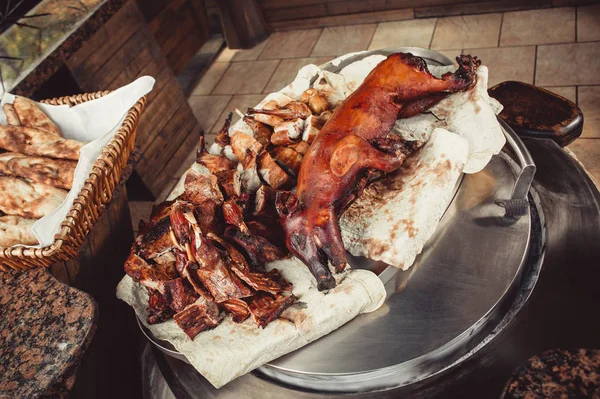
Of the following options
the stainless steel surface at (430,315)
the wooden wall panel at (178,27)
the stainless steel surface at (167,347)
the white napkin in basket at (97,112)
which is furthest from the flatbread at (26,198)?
the wooden wall panel at (178,27)

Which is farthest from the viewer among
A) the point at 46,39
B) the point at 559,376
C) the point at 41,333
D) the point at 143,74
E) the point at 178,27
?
the point at 178,27

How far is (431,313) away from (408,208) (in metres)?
0.29

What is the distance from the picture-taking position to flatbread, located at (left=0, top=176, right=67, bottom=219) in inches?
66.0

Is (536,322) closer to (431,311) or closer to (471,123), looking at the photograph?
(431,311)

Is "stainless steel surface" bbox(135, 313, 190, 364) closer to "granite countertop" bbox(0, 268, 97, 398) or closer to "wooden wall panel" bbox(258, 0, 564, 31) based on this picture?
"granite countertop" bbox(0, 268, 97, 398)

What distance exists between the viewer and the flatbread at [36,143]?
185 centimetres

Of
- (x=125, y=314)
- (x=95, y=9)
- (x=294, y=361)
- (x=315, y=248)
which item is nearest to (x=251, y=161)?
(x=315, y=248)

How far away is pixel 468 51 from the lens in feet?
12.3

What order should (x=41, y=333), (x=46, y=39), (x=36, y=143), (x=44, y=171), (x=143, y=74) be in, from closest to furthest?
1. (x=41, y=333)
2. (x=44, y=171)
3. (x=36, y=143)
4. (x=46, y=39)
5. (x=143, y=74)

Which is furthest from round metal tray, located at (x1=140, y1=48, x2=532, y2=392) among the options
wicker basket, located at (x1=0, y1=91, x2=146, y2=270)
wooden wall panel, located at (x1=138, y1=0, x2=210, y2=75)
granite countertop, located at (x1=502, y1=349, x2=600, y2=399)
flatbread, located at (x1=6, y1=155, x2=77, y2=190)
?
wooden wall panel, located at (x1=138, y1=0, x2=210, y2=75)

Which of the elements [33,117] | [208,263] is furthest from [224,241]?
[33,117]

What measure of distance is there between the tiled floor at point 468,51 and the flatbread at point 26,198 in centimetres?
160

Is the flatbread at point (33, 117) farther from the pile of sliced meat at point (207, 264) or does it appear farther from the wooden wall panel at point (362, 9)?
the wooden wall panel at point (362, 9)

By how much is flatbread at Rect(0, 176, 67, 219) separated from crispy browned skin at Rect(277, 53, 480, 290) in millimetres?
873
